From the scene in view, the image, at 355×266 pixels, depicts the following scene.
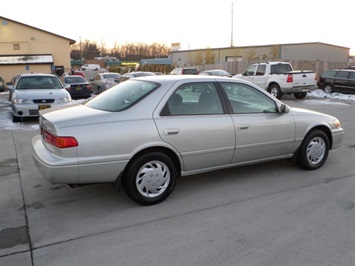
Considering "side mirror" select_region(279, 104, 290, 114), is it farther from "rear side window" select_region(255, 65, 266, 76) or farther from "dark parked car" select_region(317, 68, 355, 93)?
"dark parked car" select_region(317, 68, 355, 93)

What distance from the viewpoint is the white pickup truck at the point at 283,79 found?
15.7 meters

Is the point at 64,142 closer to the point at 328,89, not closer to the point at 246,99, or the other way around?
the point at 246,99

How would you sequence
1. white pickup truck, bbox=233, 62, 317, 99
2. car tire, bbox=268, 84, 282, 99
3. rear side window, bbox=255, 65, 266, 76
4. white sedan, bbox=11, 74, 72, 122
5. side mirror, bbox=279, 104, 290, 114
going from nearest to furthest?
1. side mirror, bbox=279, 104, 290, 114
2. white sedan, bbox=11, 74, 72, 122
3. white pickup truck, bbox=233, 62, 317, 99
4. car tire, bbox=268, 84, 282, 99
5. rear side window, bbox=255, 65, 266, 76

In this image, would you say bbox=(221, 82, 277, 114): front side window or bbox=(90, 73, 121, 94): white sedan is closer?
bbox=(221, 82, 277, 114): front side window

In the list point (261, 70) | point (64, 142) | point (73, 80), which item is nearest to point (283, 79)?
point (261, 70)

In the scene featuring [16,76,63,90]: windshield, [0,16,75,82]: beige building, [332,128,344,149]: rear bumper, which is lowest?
[332,128,344,149]: rear bumper

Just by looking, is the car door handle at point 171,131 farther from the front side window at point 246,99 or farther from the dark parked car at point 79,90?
the dark parked car at point 79,90

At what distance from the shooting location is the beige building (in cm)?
3316

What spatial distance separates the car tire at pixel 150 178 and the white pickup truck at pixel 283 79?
43.1 feet

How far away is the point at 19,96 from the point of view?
365 inches

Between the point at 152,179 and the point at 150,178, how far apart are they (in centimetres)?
3

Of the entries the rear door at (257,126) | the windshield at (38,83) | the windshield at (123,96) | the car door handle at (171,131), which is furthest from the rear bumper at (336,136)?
the windshield at (38,83)

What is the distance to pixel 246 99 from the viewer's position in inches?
184

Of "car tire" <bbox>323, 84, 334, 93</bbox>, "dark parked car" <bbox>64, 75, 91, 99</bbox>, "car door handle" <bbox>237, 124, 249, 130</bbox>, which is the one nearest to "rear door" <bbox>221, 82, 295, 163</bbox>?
"car door handle" <bbox>237, 124, 249, 130</bbox>
